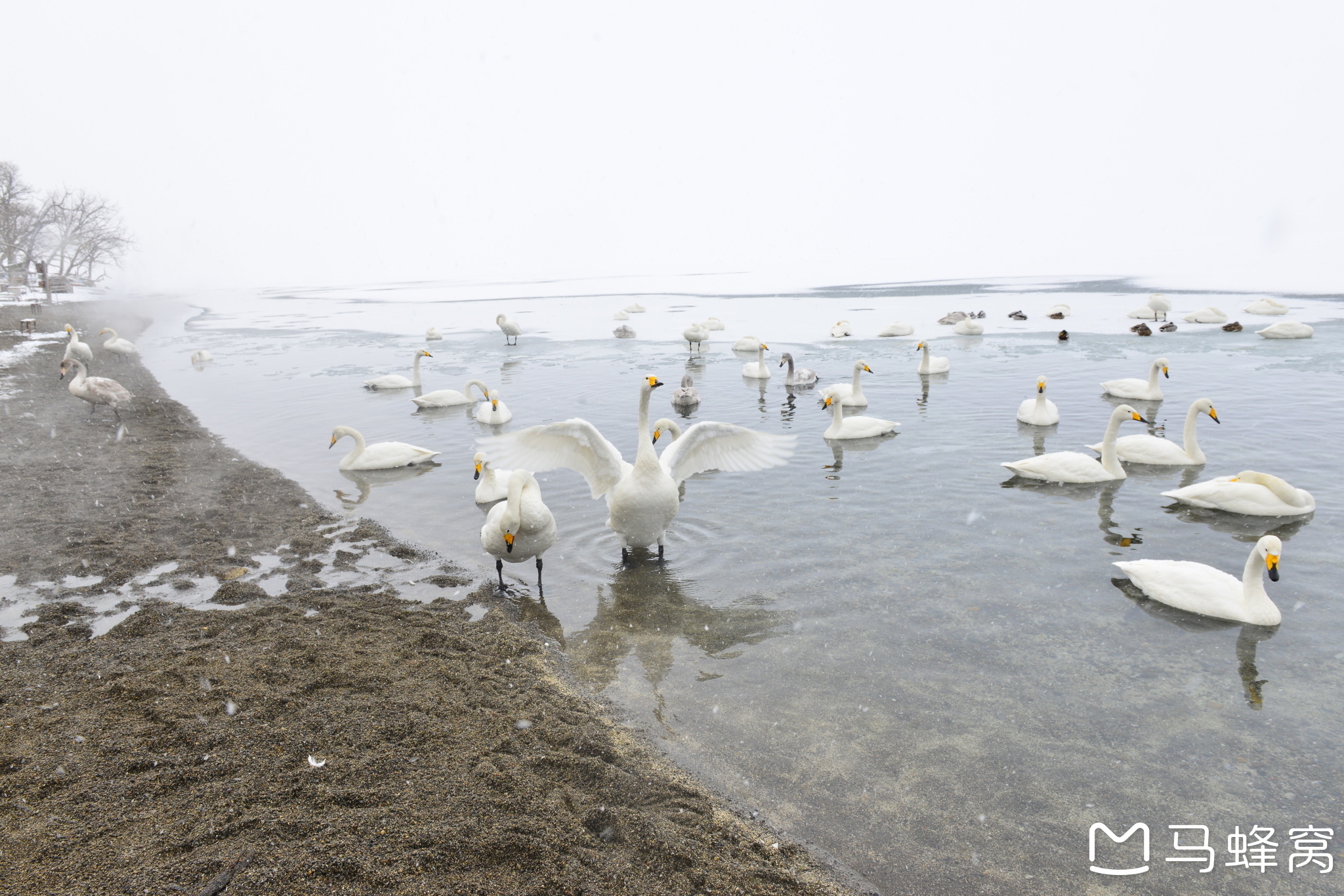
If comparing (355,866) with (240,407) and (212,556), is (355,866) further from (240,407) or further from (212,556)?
(240,407)

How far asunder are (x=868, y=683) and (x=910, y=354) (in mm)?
22350

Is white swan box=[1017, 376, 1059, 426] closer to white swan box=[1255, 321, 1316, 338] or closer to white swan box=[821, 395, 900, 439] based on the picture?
white swan box=[821, 395, 900, 439]

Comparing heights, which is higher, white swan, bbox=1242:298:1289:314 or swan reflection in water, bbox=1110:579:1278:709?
white swan, bbox=1242:298:1289:314

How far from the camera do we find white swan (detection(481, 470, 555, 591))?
7457 millimetres

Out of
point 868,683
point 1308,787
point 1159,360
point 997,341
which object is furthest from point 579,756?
point 997,341

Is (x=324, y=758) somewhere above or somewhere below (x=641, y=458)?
below

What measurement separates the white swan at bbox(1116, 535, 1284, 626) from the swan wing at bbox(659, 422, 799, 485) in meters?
3.99

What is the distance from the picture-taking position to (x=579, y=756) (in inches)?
192

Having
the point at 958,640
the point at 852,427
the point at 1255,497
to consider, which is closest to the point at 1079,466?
the point at 1255,497

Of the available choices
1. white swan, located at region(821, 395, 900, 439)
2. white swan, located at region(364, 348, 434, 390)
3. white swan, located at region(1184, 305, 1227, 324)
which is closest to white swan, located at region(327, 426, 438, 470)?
white swan, located at region(821, 395, 900, 439)

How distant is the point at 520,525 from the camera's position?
7.50 metres

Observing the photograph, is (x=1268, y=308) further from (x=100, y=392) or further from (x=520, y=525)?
(x=100, y=392)

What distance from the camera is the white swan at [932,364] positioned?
2048 centimetres

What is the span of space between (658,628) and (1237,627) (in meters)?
5.57
